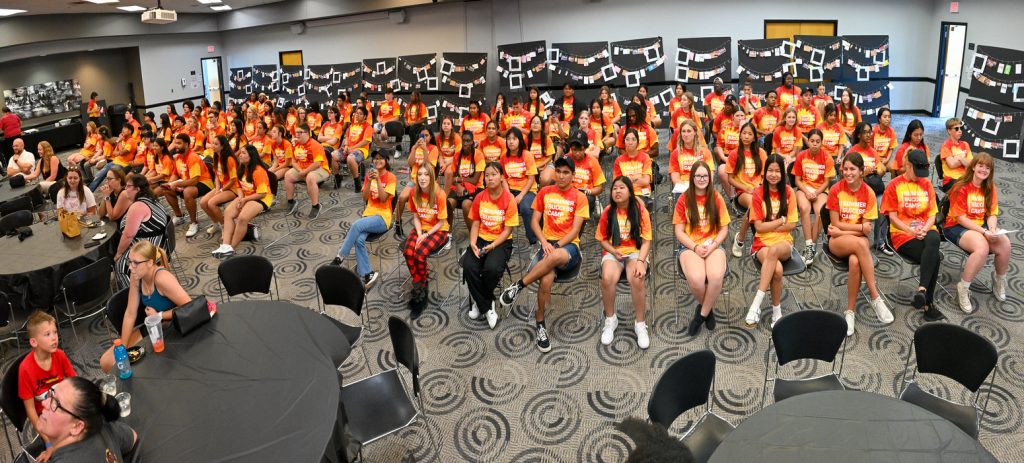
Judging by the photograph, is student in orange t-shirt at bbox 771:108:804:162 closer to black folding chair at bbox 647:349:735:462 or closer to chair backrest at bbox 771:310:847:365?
chair backrest at bbox 771:310:847:365

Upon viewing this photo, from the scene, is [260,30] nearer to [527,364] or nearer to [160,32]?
[160,32]

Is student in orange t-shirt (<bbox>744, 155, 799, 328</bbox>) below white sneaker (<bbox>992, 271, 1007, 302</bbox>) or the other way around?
the other way around

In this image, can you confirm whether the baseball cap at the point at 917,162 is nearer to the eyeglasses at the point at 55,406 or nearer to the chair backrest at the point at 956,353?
the chair backrest at the point at 956,353

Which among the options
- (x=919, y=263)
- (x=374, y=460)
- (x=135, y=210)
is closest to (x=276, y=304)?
(x=374, y=460)

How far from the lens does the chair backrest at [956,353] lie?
118 inches

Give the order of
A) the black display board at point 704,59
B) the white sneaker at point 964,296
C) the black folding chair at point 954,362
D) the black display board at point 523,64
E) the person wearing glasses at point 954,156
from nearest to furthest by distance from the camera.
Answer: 1. the black folding chair at point 954,362
2. the white sneaker at point 964,296
3. the person wearing glasses at point 954,156
4. the black display board at point 704,59
5. the black display board at point 523,64

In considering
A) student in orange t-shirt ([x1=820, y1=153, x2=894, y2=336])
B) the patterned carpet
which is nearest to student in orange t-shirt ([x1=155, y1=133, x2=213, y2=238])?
the patterned carpet

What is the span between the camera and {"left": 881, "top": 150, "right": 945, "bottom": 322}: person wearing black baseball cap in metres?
4.65

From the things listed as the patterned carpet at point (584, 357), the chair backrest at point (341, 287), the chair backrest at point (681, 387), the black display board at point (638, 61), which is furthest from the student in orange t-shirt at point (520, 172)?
the black display board at point (638, 61)

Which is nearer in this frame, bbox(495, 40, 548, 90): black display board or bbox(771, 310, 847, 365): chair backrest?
bbox(771, 310, 847, 365): chair backrest

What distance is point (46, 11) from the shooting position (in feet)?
42.0

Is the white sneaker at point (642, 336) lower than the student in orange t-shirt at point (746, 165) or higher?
lower

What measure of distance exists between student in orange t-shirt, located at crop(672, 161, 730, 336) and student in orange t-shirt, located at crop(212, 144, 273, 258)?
461cm

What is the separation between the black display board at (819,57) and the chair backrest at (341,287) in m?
10.7
